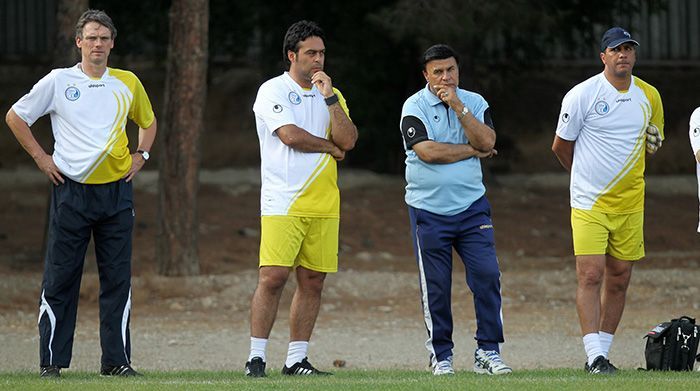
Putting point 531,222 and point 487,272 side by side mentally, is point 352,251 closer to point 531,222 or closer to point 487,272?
point 531,222

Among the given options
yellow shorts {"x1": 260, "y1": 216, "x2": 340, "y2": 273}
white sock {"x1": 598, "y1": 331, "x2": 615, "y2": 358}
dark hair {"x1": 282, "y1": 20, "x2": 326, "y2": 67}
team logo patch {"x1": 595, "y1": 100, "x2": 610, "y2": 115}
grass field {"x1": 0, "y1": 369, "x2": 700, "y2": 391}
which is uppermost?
dark hair {"x1": 282, "y1": 20, "x2": 326, "y2": 67}

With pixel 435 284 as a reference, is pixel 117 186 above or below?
above

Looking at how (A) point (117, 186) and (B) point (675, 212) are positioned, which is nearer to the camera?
(A) point (117, 186)

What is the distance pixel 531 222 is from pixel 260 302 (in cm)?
1381

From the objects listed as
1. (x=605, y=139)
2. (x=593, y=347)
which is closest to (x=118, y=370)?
(x=593, y=347)

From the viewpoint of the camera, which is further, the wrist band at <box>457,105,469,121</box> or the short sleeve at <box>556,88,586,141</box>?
the short sleeve at <box>556,88,586,141</box>

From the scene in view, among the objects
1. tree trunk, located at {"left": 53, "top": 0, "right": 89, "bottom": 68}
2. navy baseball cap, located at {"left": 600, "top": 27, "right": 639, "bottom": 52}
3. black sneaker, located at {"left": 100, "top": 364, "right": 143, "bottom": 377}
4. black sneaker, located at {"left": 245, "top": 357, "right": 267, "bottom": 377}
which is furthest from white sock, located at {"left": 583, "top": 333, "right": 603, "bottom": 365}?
tree trunk, located at {"left": 53, "top": 0, "right": 89, "bottom": 68}

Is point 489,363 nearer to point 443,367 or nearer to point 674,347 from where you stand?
point 443,367

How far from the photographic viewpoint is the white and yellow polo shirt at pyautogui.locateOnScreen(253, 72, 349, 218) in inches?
366

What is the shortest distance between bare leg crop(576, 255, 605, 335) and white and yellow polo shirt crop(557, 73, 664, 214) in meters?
0.38

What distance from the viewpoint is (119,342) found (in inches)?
371

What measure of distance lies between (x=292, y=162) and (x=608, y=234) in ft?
7.74

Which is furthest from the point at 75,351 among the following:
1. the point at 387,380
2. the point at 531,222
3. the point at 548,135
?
the point at 548,135

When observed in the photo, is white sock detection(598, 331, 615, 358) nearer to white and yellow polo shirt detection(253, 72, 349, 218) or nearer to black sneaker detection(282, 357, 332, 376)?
black sneaker detection(282, 357, 332, 376)
